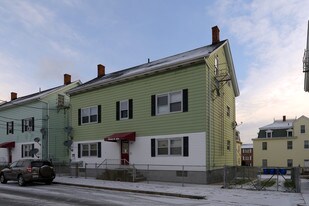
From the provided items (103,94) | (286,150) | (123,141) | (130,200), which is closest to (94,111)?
(103,94)

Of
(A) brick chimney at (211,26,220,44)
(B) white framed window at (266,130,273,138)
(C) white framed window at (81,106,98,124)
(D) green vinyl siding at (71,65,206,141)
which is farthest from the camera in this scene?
(B) white framed window at (266,130,273,138)

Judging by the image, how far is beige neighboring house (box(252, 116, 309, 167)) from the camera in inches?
2554

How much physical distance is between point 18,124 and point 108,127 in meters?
→ 14.6

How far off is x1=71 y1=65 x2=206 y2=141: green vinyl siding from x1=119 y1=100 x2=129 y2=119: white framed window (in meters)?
0.29

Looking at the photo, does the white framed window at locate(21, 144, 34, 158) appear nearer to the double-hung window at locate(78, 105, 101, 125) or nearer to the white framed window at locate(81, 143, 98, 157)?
the double-hung window at locate(78, 105, 101, 125)

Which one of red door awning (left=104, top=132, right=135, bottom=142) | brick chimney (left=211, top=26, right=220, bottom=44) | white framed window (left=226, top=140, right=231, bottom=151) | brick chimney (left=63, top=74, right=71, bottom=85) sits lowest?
white framed window (left=226, top=140, right=231, bottom=151)

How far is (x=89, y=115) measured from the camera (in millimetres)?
26875

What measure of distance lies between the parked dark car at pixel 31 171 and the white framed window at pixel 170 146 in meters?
6.88

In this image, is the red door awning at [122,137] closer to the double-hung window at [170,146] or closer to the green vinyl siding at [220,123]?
the double-hung window at [170,146]

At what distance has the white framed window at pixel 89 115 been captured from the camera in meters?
26.4

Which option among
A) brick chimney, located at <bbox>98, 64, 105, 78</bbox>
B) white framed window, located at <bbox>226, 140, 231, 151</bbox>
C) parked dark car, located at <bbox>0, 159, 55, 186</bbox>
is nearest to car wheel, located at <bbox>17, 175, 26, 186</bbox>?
parked dark car, located at <bbox>0, 159, 55, 186</bbox>

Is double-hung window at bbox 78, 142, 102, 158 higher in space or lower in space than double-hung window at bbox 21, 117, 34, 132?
lower

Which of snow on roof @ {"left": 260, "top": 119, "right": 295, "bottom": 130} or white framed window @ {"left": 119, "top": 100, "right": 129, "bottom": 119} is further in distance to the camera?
snow on roof @ {"left": 260, "top": 119, "right": 295, "bottom": 130}

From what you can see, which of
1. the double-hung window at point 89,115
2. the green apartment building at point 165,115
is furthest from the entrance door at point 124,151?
the double-hung window at point 89,115
